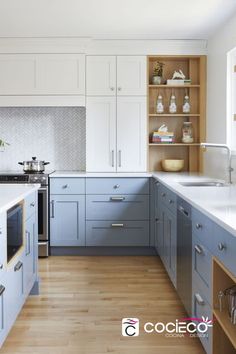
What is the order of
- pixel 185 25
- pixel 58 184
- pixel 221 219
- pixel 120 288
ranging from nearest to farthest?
pixel 221 219, pixel 120 288, pixel 185 25, pixel 58 184

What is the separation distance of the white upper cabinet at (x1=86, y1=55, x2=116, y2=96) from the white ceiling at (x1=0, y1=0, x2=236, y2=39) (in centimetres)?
25

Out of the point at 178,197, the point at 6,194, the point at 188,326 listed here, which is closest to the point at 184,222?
the point at 178,197

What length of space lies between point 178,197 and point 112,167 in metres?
1.85

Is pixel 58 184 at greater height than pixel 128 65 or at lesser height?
lesser

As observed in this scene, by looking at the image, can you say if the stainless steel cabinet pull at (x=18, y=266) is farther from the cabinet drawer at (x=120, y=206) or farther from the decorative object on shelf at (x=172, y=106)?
the decorative object on shelf at (x=172, y=106)

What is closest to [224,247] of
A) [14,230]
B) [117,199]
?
[14,230]

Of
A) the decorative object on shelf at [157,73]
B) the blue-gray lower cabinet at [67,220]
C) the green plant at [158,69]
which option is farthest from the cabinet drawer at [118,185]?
the green plant at [158,69]

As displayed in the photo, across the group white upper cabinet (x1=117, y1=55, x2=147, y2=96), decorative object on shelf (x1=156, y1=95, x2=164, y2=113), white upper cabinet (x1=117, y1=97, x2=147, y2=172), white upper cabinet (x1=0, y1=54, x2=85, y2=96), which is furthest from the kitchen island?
decorative object on shelf (x1=156, y1=95, x2=164, y2=113)

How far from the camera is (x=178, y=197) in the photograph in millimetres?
2959

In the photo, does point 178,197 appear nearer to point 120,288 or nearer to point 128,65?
point 120,288

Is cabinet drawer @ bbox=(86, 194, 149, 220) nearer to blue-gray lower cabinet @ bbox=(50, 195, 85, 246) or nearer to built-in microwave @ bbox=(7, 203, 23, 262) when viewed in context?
blue-gray lower cabinet @ bbox=(50, 195, 85, 246)

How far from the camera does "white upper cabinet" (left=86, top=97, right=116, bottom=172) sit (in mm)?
4691

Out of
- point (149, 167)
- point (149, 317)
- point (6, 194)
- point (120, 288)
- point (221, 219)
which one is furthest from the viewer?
point (149, 167)

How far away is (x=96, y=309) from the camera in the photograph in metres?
2.97
